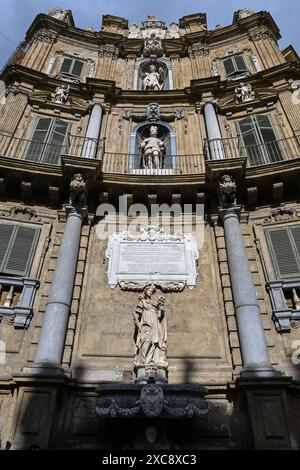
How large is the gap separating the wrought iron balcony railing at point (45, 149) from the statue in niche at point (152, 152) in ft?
4.49

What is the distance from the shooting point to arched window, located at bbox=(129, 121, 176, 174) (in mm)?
11766

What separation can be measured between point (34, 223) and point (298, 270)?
650 centimetres

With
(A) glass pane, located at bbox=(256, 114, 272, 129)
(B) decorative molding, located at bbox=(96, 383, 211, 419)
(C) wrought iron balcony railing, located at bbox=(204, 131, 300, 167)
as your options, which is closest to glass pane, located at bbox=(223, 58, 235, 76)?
(A) glass pane, located at bbox=(256, 114, 272, 129)

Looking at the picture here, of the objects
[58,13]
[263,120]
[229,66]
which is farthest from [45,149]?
[58,13]

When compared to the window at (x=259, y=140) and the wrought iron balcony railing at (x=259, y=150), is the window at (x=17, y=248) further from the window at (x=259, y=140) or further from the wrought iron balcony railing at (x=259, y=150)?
the window at (x=259, y=140)

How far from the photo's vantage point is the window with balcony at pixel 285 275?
7.81 m

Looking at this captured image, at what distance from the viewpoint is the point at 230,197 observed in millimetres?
9570

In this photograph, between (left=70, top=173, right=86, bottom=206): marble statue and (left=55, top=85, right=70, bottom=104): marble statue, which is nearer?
(left=70, top=173, right=86, bottom=206): marble statue

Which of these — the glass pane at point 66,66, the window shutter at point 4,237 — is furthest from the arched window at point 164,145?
the glass pane at point 66,66

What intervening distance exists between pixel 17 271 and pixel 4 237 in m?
1.13

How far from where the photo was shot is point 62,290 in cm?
785

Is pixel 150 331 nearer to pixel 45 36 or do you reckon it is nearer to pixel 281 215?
pixel 281 215

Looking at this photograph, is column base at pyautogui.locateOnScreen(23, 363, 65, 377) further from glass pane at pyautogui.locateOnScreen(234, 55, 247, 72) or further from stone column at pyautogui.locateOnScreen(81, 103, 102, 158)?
glass pane at pyautogui.locateOnScreen(234, 55, 247, 72)

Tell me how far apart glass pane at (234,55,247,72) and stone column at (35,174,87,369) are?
32.6 ft
